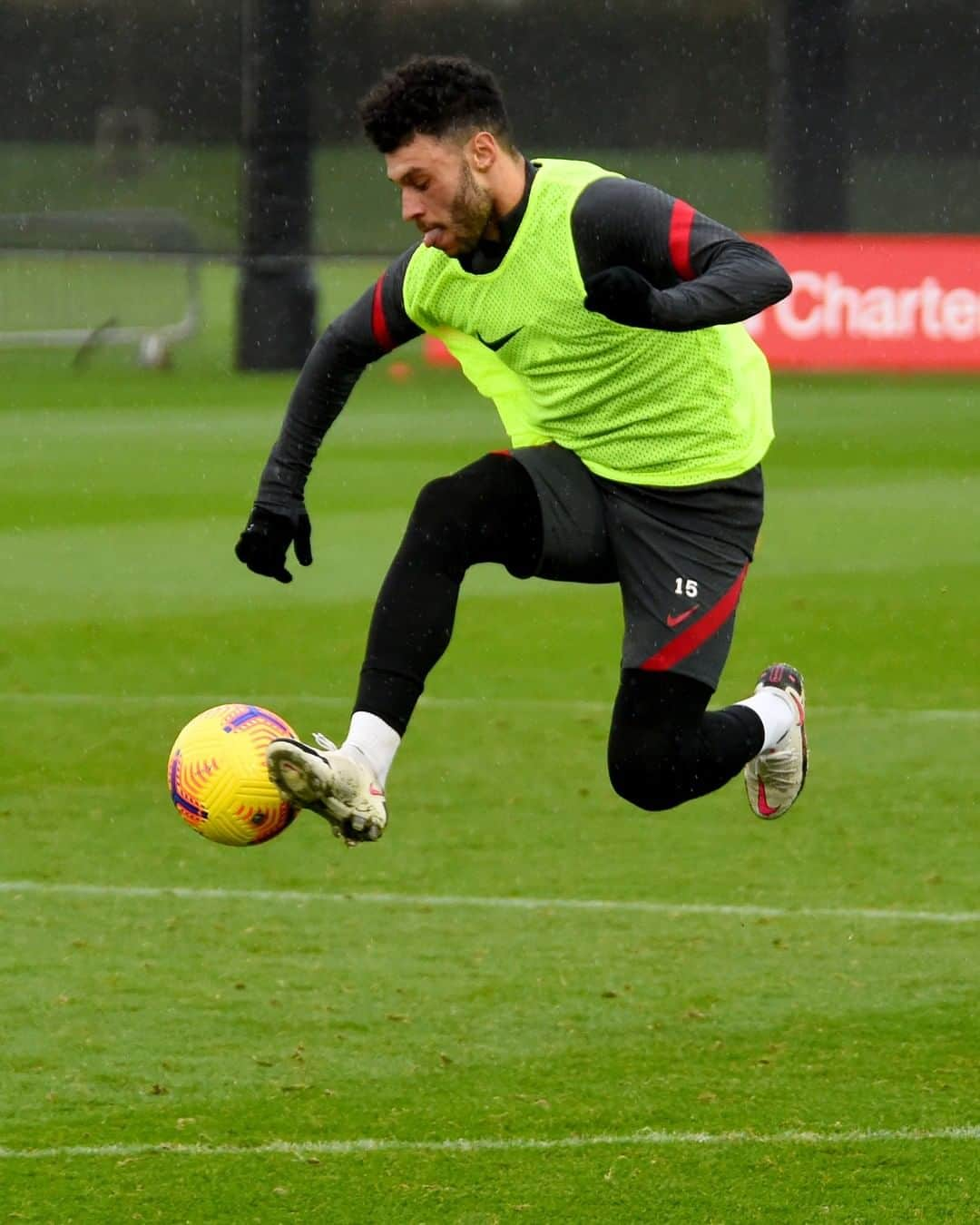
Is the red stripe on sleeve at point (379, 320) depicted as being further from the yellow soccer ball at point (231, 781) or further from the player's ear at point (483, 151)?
the yellow soccer ball at point (231, 781)

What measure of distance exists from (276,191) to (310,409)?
65.8 ft

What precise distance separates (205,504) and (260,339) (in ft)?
27.3

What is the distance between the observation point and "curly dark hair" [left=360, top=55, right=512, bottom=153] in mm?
5246

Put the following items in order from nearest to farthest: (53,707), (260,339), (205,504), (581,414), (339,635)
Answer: (581,414)
(53,707)
(339,635)
(205,504)
(260,339)

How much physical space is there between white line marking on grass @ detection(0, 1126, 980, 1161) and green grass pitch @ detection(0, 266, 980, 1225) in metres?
0.01

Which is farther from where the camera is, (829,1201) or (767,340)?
(767,340)

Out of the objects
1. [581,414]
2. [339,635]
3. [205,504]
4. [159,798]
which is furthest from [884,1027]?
[205,504]

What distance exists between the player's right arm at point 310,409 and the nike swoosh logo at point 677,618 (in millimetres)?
868

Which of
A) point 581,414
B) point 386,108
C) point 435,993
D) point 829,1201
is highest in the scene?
point 386,108

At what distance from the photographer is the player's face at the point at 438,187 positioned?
207 inches

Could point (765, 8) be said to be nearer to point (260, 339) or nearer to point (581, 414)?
point (260, 339)

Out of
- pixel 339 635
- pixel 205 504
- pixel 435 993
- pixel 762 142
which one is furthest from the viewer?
pixel 762 142

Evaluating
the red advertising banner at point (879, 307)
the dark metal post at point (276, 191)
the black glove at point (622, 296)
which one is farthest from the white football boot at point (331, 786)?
the dark metal post at point (276, 191)

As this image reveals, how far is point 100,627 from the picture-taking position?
12016 mm
